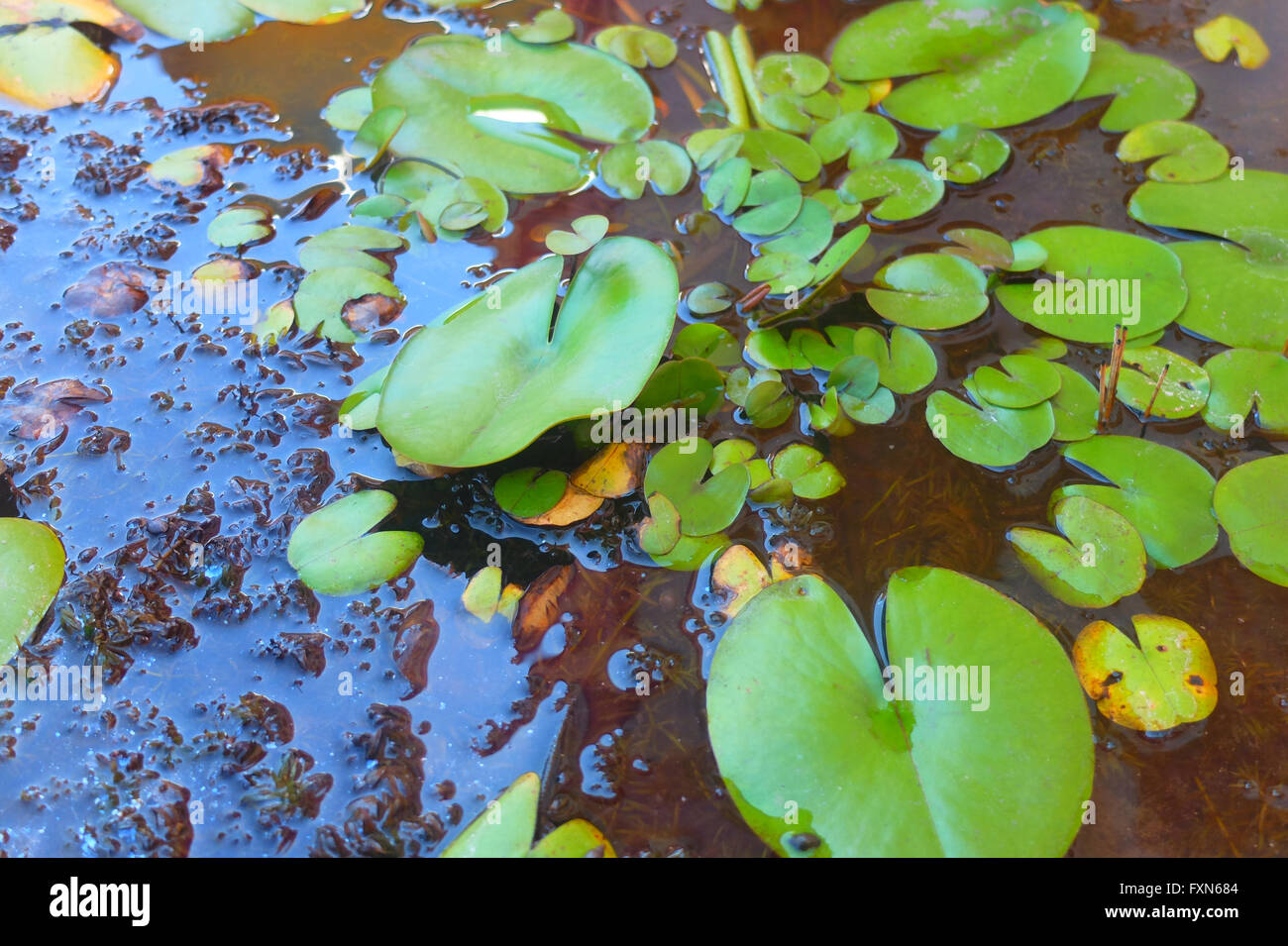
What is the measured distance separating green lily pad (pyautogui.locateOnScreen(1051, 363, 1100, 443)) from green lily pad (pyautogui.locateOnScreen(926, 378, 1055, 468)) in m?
0.03

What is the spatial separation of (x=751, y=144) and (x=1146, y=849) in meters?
2.13

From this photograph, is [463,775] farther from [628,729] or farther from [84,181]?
[84,181]

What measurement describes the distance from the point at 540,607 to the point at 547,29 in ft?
6.82

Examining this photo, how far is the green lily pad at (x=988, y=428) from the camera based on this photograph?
214cm

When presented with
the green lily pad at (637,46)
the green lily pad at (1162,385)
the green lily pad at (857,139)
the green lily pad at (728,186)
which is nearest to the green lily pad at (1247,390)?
the green lily pad at (1162,385)

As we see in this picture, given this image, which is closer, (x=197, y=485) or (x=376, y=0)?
(x=197, y=485)

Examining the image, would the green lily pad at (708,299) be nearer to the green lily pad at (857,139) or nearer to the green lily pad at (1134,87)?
the green lily pad at (857,139)

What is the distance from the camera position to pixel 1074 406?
2.21m

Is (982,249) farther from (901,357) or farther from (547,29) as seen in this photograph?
(547,29)

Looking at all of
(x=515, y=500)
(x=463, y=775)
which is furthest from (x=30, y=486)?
(x=463, y=775)

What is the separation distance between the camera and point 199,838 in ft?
5.52

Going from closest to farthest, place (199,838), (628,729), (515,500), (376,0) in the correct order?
(199,838), (628,729), (515,500), (376,0)

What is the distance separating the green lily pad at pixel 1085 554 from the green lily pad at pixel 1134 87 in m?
1.51
